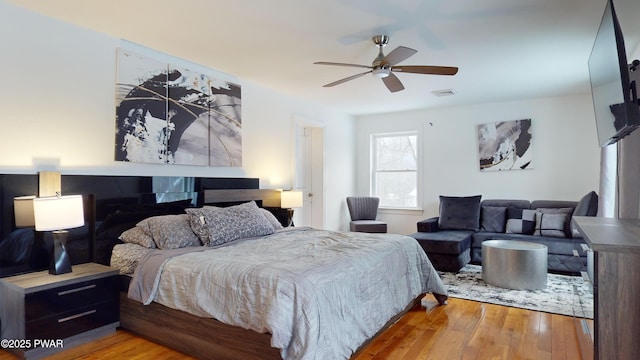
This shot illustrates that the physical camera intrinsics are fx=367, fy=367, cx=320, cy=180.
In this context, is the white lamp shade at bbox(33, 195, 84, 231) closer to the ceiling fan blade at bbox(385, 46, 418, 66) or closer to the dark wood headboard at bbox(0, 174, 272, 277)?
the dark wood headboard at bbox(0, 174, 272, 277)

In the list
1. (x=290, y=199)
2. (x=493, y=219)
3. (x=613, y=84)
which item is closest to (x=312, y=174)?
(x=290, y=199)

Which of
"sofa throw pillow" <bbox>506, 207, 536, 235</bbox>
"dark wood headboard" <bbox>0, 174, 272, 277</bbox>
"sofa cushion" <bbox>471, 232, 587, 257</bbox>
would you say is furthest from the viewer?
"sofa throw pillow" <bbox>506, 207, 536, 235</bbox>

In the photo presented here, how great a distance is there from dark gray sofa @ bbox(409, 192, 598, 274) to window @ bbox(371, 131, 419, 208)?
2.76ft

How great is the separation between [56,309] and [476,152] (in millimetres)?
5746

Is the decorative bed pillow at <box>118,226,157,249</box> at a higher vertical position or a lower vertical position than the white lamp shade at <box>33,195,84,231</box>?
lower

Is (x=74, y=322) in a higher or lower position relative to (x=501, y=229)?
lower

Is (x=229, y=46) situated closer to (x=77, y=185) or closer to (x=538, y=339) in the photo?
(x=77, y=185)

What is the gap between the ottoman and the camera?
4.60 metres

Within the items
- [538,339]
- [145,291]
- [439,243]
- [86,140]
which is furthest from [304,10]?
[439,243]

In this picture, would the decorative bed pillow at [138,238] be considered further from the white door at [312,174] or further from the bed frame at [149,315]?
the white door at [312,174]

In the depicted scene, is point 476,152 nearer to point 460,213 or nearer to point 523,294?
point 460,213

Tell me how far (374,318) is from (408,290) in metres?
0.65

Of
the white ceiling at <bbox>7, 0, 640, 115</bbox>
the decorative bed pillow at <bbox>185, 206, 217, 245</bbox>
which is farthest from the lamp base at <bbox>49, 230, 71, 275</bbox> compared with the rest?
the white ceiling at <bbox>7, 0, 640, 115</bbox>

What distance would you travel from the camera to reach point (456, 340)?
274 cm
